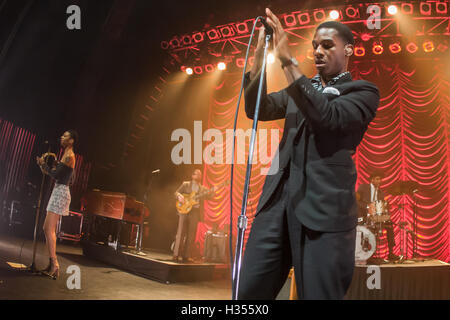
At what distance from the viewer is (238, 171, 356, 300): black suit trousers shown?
128cm

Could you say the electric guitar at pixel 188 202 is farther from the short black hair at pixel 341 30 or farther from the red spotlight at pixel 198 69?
the short black hair at pixel 341 30

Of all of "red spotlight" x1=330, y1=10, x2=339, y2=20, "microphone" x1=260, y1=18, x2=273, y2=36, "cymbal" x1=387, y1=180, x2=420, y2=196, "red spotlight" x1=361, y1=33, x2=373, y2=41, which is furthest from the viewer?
"red spotlight" x1=361, y1=33, x2=373, y2=41

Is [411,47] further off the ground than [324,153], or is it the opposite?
[411,47]

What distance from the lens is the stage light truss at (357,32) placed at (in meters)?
7.23

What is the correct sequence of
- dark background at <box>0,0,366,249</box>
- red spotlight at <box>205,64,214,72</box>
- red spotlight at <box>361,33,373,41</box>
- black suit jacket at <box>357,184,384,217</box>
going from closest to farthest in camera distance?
black suit jacket at <box>357,184,384,217</box> → dark background at <box>0,0,366,249</box> → red spotlight at <box>361,33,373,41</box> → red spotlight at <box>205,64,214,72</box>

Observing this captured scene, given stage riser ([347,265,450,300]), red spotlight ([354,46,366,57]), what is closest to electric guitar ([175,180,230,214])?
stage riser ([347,265,450,300])

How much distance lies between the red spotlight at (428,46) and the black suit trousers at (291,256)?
7.88 meters

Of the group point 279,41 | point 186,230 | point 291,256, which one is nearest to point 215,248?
point 186,230

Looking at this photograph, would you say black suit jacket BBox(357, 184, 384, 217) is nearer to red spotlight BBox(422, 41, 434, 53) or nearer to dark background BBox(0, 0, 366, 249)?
red spotlight BBox(422, 41, 434, 53)

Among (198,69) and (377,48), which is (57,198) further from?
(377,48)

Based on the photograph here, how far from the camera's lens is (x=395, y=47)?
7.79 metres

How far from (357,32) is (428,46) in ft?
5.06

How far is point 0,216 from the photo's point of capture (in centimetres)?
1012
